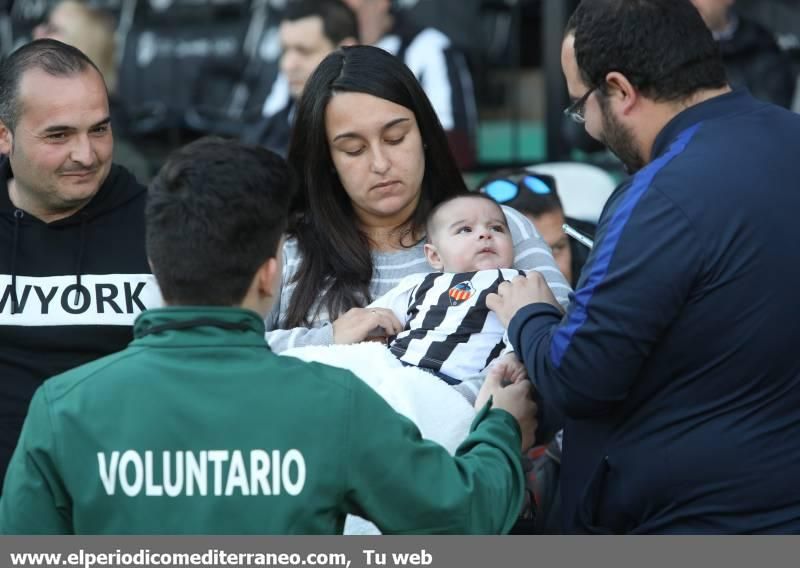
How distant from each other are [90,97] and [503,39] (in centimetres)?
502

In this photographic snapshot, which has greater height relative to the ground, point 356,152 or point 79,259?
point 356,152

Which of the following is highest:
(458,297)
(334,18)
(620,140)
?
(334,18)

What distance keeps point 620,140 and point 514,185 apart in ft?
5.20

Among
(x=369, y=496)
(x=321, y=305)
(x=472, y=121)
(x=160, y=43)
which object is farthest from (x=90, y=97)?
(x=160, y=43)

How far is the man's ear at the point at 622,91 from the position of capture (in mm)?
2742

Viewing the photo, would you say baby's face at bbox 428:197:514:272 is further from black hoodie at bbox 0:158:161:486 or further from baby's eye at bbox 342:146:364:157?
black hoodie at bbox 0:158:161:486

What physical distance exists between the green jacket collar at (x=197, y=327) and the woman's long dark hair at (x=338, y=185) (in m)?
1.09

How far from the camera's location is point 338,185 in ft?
11.9

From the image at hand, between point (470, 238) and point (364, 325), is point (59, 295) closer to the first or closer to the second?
point (364, 325)

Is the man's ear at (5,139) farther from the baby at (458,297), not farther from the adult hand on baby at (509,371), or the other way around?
the adult hand on baby at (509,371)

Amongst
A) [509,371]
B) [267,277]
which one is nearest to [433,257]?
[509,371]

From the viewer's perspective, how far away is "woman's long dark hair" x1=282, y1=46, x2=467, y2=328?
3414 mm

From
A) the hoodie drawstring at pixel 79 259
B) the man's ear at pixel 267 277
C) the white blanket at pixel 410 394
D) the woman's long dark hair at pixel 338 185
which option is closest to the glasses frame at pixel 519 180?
the woman's long dark hair at pixel 338 185

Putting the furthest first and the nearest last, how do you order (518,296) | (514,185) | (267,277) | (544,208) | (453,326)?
1. (544,208)
2. (514,185)
3. (453,326)
4. (518,296)
5. (267,277)
